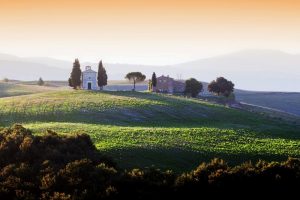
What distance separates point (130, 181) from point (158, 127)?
43.4 m

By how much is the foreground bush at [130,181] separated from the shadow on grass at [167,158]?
43.4 feet

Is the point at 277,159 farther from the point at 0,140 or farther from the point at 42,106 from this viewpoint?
the point at 42,106

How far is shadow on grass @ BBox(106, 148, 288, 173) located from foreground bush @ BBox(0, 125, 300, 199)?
13.2m

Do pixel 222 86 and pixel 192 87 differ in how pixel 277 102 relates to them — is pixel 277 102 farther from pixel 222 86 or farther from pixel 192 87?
pixel 192 87

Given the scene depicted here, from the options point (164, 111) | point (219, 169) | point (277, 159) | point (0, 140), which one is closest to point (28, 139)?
point (0, 140)

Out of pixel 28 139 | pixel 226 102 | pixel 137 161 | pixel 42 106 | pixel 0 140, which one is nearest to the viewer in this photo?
pixel 28 139

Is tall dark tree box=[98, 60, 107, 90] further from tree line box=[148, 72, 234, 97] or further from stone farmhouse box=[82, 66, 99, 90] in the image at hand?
tree line box=[148, 72, 234, 97]

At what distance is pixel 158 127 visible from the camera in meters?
65.4

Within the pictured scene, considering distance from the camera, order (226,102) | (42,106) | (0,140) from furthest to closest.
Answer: (226,102), (42,106), (0,140)

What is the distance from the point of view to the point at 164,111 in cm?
8306

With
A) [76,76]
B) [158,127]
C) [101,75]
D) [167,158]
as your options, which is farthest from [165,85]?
[167,158]

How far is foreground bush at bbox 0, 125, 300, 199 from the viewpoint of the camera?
843 inches

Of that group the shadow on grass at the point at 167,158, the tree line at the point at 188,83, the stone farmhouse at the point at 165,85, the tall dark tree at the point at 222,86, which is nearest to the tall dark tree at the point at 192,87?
the tree line at the point at 188,83

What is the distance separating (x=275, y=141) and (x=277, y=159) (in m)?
10.9
